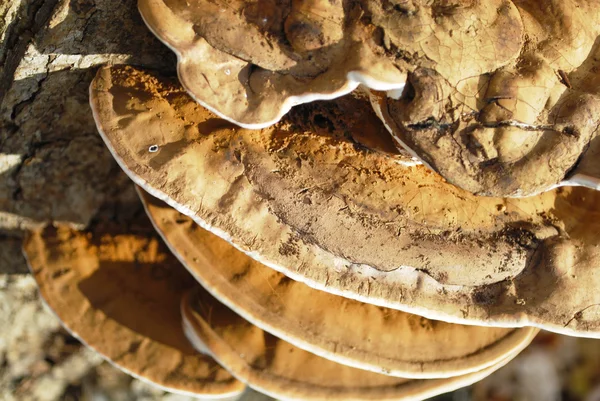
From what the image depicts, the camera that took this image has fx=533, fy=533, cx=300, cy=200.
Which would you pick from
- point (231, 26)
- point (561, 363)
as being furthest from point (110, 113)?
point (561, 363)

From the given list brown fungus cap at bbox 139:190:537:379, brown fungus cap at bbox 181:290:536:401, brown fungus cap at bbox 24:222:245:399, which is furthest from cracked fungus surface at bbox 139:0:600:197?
brown fungus cap at bbox 24:222:245:399

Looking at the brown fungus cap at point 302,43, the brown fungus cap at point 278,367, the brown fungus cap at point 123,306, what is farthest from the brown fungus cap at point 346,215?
the brown fungus cap at point 123,306

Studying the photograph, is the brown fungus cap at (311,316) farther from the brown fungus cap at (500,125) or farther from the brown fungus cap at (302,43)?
the brown fungus cap at (500,125)

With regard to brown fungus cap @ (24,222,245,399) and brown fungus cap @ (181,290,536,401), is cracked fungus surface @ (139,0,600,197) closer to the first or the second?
brown fungus cap @ (181,290,536,401)

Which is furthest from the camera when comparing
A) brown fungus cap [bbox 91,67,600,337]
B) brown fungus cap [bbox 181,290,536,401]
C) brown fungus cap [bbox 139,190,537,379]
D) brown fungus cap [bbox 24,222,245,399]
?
brown fungus cap [bbox 24,222,245,399]

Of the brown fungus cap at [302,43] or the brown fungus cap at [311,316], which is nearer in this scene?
the brown fungus cap at [302,43]

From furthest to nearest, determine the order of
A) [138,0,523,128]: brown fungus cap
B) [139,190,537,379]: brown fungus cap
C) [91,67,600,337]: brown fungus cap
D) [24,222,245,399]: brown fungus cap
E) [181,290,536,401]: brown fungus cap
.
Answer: [24,222,245,399]: brown fungus cap, [181,290,536,401]: brown fungus cap, [139,190,537,379]: brown fungus cap, [91,67,600,337]: brown fungus cap, [138,0,523,128]: brown fungus cap
